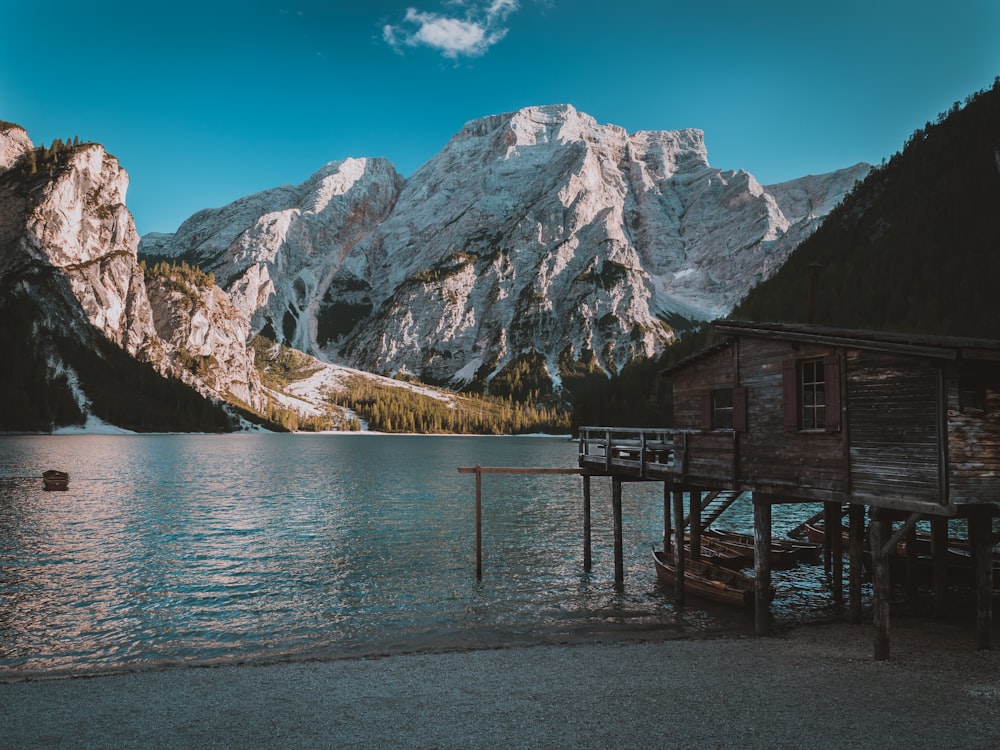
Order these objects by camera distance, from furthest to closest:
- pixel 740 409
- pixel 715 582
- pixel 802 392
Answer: pixel 715 582, pixel 740 409, pixel 802 392

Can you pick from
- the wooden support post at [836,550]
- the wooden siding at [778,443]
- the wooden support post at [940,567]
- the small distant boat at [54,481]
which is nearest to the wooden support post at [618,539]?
the wooden siding at [778,443]

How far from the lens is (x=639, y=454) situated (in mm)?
30344

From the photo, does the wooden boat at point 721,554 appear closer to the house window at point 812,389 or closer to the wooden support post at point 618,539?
the wooden support post at point 618,539

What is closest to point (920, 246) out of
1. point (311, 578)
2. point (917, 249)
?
point (917, 249)

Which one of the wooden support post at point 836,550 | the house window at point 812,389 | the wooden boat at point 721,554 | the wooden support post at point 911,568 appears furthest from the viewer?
the wooden boat at point 721,554

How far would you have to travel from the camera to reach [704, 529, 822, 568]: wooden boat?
32400 mm

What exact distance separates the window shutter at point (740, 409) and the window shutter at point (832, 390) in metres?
3.73

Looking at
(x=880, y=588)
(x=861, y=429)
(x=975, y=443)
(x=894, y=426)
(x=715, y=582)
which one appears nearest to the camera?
(x=975, y=443)

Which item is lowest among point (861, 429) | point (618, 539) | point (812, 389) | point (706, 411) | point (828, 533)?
point (618, 539)

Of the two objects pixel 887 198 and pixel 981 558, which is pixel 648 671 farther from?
pixel 887 198

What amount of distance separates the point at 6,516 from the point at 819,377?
61.7 metres

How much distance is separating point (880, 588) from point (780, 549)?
15.5 m

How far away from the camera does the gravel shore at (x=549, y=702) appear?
1286 cm

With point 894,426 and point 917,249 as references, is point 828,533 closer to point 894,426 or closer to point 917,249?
point 894,426
